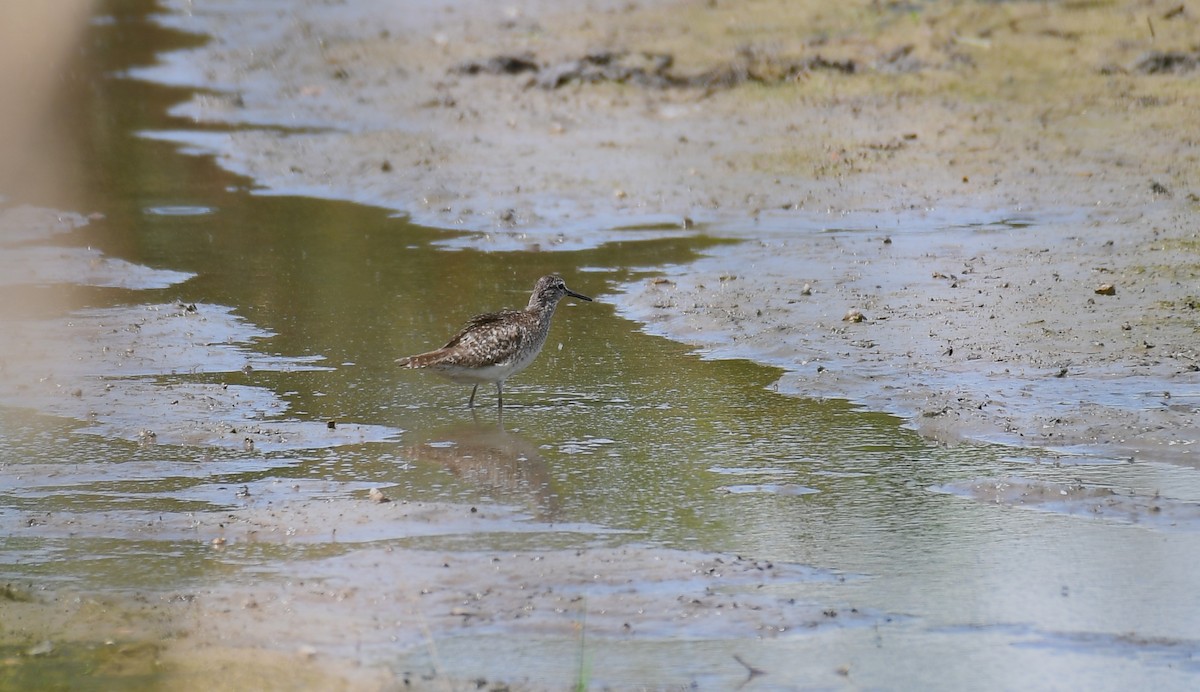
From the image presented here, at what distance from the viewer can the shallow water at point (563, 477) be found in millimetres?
5359

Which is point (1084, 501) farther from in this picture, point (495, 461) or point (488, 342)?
point (488, 342)

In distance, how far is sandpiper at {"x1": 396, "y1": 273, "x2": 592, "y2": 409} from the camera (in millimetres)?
8438

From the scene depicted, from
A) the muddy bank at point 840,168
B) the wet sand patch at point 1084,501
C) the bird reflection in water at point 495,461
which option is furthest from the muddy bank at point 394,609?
the muddy bank at point 840,168

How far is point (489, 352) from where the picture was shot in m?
8.40

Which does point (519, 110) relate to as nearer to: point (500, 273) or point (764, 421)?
point (500, 273)

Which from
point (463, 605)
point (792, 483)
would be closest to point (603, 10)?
point (792, 483)

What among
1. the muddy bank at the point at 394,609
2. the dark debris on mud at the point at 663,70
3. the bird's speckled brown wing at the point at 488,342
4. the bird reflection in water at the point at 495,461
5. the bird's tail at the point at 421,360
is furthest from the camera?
the dark debris on mud at the point at 663,70

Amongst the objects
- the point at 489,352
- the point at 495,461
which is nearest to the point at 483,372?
the point at 489,352

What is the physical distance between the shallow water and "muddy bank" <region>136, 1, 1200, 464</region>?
0.67 m

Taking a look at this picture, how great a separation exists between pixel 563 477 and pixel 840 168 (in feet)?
22.4

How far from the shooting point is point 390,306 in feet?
34.9

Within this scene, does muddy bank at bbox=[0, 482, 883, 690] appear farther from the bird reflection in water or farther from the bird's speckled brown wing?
the bird's speckled brown wing

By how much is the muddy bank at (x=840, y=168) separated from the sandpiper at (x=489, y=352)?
1.24m

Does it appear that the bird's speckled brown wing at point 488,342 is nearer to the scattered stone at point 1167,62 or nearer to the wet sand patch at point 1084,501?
the wet sand patch at point 1084,501
